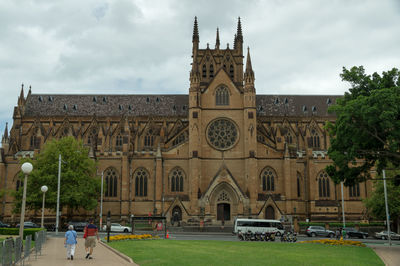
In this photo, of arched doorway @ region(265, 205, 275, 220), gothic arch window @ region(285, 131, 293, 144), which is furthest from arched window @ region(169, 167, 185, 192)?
gothic arch window @ region(285, 131, 293, 144)

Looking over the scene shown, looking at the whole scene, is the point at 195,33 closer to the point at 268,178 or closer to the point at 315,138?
the point at 315,138

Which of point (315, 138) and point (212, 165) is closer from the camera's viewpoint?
point (212, 165)

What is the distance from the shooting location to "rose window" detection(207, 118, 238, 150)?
65.7 meters

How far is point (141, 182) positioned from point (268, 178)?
2018 cm

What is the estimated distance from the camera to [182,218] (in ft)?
204

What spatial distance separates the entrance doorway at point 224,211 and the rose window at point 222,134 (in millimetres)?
8805

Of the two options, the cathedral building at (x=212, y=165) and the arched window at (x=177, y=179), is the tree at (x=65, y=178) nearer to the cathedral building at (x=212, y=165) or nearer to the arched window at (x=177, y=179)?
the cathedral building at (x=212, y=165)

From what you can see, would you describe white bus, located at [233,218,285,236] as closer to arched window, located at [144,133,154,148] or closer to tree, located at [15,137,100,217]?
tree, located at [15,137,100,217]

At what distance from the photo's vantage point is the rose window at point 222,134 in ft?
216

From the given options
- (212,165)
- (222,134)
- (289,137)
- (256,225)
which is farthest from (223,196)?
(289,137)

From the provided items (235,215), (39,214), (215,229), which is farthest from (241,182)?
(39,214)

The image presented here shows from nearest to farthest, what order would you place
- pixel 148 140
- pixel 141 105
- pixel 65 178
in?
pixel 65 178
pixel 148 140
pixel 141 105

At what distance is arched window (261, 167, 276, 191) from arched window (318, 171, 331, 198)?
370 inches

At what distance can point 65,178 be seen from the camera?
57.6 metres
